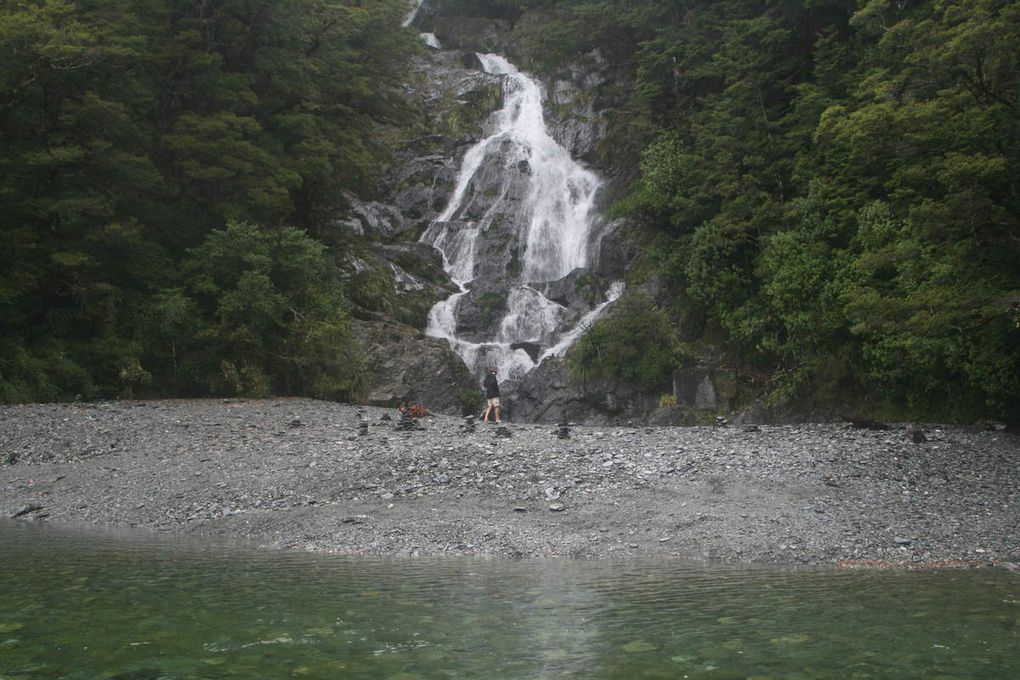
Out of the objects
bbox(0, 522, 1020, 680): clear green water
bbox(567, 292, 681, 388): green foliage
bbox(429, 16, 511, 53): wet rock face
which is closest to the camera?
bbox(0, 522, 1020, 680): clear green water

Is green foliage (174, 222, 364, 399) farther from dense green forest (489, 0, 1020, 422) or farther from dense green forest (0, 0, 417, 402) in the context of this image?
dense green forest (489, 0, 1020, 422)

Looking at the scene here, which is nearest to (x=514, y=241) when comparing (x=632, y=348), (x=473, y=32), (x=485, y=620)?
(x=632, y=348)

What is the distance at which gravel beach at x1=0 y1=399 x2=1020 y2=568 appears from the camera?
11.7m

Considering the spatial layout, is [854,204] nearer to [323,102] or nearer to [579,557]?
[579,557]

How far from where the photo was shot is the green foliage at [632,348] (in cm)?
2930

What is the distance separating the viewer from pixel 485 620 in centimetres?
759

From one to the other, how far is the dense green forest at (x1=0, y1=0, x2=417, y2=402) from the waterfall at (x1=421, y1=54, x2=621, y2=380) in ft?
23.1

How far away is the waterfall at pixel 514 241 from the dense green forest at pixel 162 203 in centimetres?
703

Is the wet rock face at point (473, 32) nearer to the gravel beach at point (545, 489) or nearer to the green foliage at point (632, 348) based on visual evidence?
the green foliage at point (632, 348)

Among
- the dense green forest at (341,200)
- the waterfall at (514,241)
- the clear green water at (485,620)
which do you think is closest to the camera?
the clear green water at (485,620)

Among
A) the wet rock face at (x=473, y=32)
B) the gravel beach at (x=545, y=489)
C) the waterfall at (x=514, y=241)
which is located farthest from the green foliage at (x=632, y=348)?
the wet rock face at (x=473, y=32)

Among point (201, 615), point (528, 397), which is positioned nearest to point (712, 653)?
point (201, 615)

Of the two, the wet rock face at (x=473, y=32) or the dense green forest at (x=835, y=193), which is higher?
the wet rock face at (x=473, y=32)

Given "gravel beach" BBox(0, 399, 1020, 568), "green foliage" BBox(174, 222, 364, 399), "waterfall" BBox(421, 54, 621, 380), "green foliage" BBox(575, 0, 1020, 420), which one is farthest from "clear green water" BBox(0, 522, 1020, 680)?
"waterfall" BBox(421, 54, 621, 380)
